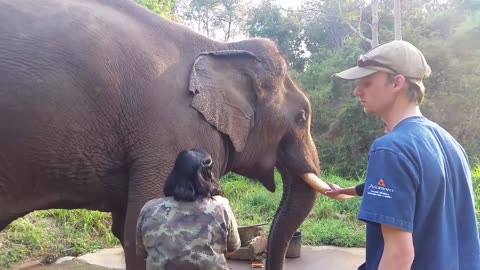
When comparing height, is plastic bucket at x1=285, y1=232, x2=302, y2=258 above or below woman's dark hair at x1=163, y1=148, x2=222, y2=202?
below

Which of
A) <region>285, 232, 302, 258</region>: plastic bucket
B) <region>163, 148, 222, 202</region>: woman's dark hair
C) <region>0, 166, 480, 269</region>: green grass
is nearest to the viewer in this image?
<region>163, 148, 222, 202</region>: woman's dark hair

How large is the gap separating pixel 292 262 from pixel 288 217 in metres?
1.82

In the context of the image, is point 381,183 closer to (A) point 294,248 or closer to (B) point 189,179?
(B) point 189,179

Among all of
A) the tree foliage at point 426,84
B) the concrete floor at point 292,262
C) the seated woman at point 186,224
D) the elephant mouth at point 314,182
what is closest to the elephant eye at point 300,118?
the elephant mouth at point 314,182

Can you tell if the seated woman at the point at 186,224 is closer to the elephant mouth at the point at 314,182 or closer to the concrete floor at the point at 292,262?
the elephant mouth at the point at 314,182

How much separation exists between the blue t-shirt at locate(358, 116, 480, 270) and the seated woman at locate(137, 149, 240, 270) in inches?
33.4

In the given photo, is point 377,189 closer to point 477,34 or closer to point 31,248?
point 31,248

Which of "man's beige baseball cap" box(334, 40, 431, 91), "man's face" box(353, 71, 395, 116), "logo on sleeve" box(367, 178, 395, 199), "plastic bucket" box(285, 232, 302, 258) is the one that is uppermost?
"man's beige baseball cap" box(334, 40, 431, 91)

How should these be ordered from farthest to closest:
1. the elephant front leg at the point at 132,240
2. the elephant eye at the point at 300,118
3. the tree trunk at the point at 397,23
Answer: the tree trunk at the point at 397,23 → the elephant eye at the point at 300,118 → the elephant front leg at the point at 132,240

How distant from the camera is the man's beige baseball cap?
6.03ft

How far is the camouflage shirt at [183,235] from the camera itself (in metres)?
2.51

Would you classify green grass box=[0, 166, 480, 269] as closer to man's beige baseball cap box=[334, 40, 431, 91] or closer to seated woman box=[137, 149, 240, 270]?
seated woman box=[137, 149, 240, 270]


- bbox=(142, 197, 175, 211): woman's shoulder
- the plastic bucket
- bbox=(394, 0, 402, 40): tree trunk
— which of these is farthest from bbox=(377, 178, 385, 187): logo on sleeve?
bbox=(394, 0, 402, 40): tree trunk

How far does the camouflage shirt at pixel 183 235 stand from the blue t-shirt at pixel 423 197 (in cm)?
85
